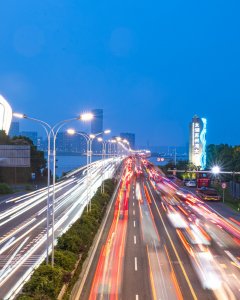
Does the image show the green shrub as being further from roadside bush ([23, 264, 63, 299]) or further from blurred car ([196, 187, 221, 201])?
blurred car ([196, 187, 221, 201])

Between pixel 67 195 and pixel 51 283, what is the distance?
46.3 meters

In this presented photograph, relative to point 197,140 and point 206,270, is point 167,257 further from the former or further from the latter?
point 197,140

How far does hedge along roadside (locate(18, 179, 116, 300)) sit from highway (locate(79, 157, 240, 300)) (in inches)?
41.5

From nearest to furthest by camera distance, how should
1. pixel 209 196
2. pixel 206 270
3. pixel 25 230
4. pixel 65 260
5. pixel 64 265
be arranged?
pixel 64 265, pixel 65 260, pixel 206 270, pixel 25 230, pixel 209 196

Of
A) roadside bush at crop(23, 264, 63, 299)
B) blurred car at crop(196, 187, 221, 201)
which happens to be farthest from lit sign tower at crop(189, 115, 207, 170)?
roadside bush at crop(23, 264, 63, 299)

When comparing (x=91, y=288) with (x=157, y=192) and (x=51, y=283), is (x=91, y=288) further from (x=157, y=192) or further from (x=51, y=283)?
(x=157, y=192)

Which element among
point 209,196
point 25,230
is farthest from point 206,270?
point 209,196

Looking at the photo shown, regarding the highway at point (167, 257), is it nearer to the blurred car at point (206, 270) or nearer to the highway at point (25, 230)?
the blurred car at point (206, 270)

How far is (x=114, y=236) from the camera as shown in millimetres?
36281

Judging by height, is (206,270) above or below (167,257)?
below

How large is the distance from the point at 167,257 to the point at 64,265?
8057 mm

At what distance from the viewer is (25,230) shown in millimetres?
38500

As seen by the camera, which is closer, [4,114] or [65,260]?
[65,260]

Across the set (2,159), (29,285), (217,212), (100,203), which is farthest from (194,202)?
(29,285)
